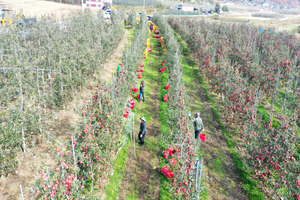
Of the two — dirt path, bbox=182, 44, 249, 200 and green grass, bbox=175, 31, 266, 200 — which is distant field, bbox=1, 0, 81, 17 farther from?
green grass, bbox=175, 31, 266, 200

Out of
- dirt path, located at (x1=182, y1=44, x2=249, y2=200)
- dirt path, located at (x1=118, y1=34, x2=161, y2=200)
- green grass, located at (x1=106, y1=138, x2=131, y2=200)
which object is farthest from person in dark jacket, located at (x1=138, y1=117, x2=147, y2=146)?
dirt path, located at (x1=182, y1=44, x2=249, y2=200)

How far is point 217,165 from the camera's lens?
11.5 metres

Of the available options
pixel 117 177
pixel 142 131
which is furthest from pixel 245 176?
pixel 117 177

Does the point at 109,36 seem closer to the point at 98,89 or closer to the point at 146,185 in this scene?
the point at 98,89

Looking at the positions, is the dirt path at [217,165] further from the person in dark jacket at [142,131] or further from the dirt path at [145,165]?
the person in dark jacket at [142,131]

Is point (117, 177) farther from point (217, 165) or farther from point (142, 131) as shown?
point (217, 165)

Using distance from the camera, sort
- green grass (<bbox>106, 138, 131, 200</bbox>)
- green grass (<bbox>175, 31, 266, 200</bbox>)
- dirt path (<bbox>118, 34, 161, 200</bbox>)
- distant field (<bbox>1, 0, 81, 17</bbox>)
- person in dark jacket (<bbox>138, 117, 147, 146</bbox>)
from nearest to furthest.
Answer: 1. green grass (<bbox>106, 138, 131, 200</bbox>)
2. dirt path (<bbox>118, 34, 161, 200</bbox>)
3. green grass (<bbox>175, 31, 266, 200</bbox>)
4. person in dark jacket (<bbox>138, 117, 147, 146</bbox>)
5. distant field (<bbox>1, 0, 81, 17</bbox>)

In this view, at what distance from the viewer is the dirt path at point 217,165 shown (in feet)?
32.3

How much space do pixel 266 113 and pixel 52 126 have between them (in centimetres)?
1613

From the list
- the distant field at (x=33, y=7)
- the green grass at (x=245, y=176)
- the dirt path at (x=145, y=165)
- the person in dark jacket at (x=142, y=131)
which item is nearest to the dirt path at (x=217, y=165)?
the green grass at (x=245, y=176)

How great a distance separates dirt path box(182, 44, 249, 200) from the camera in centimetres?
984

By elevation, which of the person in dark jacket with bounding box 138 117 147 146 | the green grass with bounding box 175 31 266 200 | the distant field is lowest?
the green grass with bounding box 175 31 266 200

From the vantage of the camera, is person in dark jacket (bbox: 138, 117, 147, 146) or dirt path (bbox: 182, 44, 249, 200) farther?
person in dark jacket (bbox: 138, 117, 147, 146)

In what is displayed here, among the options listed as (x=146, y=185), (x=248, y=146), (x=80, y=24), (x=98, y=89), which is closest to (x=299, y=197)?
(x=248, y=146)
